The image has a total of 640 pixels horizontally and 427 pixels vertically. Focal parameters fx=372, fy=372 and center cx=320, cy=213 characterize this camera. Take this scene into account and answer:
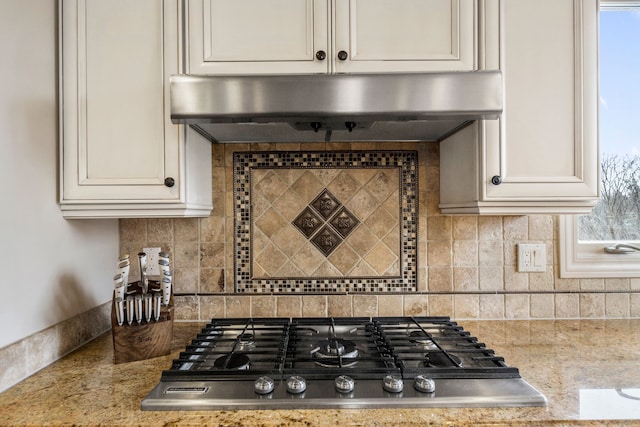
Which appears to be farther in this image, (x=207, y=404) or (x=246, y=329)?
(x=246, y=329)

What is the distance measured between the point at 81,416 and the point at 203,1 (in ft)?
3.64

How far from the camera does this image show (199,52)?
110 centimetres

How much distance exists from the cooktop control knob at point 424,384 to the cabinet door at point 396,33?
0.84 metres

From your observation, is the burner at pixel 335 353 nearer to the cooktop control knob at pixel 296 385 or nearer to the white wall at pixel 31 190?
the cooktop control knob at pixel 296 385

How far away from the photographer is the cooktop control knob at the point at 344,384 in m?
0.83

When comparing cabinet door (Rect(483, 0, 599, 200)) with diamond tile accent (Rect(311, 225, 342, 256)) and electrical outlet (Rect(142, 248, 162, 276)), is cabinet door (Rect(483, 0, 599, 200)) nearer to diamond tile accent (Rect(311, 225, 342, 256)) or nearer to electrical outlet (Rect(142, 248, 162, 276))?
diamond tile accent (Rect(311, 225, 342, 256))

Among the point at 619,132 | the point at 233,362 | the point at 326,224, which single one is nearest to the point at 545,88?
the point at 619,132

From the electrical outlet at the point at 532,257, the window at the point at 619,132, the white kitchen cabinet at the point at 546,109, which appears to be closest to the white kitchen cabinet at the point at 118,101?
the white kitchen cabinet at the point at 546,109

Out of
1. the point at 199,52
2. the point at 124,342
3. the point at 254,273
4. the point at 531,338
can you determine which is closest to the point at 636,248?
the point at 531,338

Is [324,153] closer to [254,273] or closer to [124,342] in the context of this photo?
[254,273]

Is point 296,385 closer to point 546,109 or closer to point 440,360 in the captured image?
point 440,360

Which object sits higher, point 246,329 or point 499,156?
point 499,156

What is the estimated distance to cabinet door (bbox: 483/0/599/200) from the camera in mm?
1123

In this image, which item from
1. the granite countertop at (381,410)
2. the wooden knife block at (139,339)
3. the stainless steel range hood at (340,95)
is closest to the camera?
the granite countertop at (381,410)
